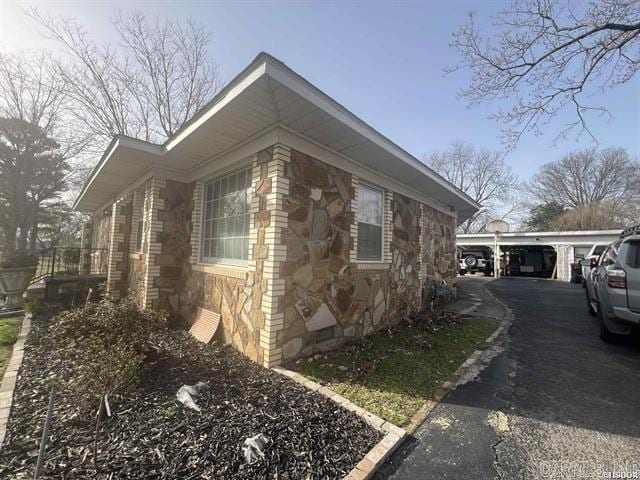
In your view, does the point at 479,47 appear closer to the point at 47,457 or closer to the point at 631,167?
the point at 47,457

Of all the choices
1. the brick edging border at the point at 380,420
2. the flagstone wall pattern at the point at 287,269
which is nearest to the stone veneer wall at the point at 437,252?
the flagstone wall pattern at the point at 287,269

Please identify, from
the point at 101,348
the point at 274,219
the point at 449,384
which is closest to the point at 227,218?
the point at 274,219

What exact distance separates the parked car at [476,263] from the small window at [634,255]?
53.0ft

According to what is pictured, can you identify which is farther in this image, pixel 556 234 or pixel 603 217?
pixel 603 217

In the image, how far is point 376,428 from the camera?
2389 millimetres

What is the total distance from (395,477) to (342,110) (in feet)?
12.2

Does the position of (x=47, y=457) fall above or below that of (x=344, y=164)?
below

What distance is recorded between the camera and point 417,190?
674 cm

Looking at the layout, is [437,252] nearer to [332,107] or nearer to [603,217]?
[332,107]

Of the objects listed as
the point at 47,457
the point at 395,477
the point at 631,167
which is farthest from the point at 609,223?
the point at 47,457

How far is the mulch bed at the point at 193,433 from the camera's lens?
6.23 feet

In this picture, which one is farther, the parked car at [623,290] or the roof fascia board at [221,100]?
the parked car at [623,290]

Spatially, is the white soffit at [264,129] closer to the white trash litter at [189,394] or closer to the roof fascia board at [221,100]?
the roof fascia board at [221,100]

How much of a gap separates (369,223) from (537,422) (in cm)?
367
